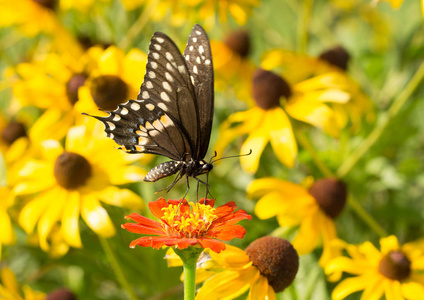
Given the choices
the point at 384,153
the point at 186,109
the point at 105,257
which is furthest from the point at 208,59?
the point at 384,153

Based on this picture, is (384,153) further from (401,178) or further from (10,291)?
(10,291)

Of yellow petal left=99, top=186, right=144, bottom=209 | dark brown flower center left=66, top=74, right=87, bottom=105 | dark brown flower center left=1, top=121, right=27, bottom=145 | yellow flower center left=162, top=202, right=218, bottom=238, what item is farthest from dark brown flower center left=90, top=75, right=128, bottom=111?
yellow flower center left=162, top=202, right=218, bottom=238

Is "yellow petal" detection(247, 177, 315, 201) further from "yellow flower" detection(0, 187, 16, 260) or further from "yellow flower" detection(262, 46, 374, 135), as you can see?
"yellow flower" detection(0, 187, 16, 260)

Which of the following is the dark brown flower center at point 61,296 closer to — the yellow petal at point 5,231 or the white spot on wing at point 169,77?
the yellow petal at point 5,231

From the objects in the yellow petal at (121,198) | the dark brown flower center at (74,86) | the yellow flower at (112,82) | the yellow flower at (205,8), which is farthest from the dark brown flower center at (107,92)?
the yellow flower at (205,8)

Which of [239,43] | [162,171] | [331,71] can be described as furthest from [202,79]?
[239,43]

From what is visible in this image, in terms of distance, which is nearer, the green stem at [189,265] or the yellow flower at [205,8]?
the green stem at [189,265]
